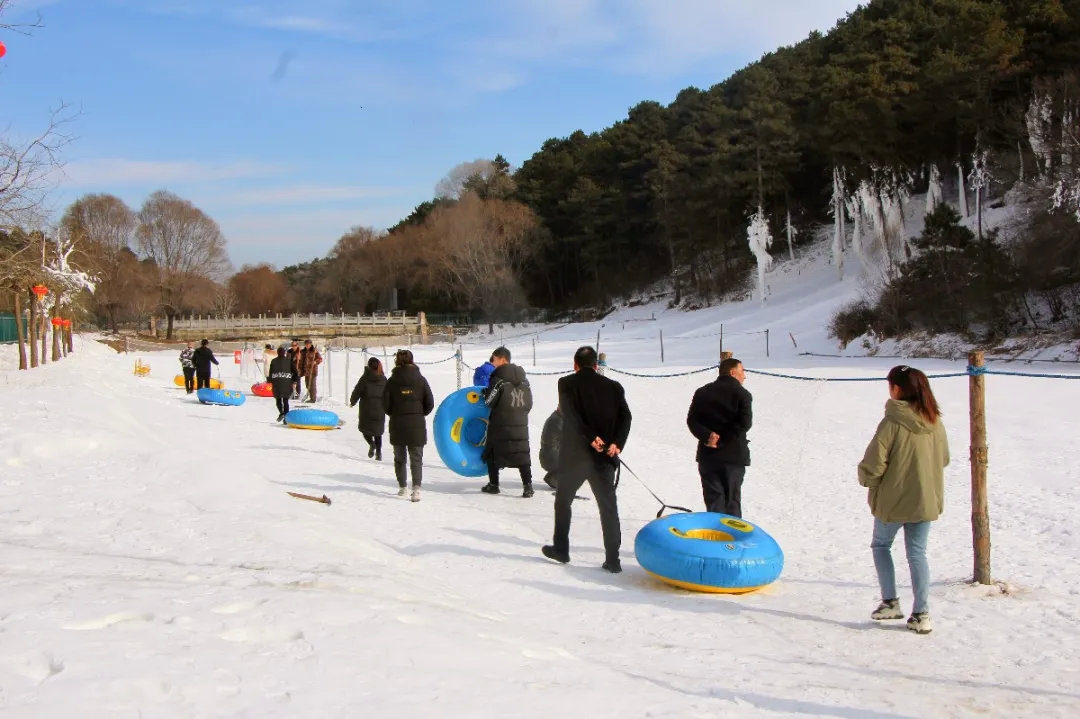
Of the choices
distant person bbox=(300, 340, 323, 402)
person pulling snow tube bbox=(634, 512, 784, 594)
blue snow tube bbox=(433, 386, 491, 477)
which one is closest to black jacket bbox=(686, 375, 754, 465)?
person pulling snow tube bbox=(634, 512, 784, 594)

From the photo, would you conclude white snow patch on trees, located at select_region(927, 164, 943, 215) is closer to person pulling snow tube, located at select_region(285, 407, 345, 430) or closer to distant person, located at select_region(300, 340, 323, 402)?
distant person, located at select_region(300, 340, 323, 402)

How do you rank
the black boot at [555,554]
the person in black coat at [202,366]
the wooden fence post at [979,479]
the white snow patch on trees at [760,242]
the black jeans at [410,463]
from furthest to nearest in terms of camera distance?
the white snow patch on trees at [760,242] < the person in black coat at [202,366] < the black jeans at [410,463] < the black boot at [555,554] < the wooden fence post at [979,479]

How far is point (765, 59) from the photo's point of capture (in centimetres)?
5969

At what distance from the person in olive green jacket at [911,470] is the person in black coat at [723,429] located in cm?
158

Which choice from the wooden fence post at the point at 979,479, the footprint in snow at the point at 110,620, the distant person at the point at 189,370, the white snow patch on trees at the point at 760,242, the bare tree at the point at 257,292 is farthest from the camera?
the bare tree at the point at 257,292

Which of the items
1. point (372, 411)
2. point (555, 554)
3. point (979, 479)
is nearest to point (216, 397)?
point (372, 411)

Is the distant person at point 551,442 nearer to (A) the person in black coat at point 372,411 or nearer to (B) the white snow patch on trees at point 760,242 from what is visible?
(A) the person in black coat at point 372,411

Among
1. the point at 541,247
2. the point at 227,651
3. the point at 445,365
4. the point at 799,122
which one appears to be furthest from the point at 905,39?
the point at 227,651

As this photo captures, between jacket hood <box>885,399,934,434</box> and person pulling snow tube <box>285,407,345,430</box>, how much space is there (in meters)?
11.8

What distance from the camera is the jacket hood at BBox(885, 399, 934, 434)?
5.12 meters

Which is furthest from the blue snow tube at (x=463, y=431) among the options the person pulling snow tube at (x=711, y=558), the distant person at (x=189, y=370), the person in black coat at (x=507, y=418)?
the distant person at (x=189, y=370)

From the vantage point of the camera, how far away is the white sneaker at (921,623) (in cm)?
516

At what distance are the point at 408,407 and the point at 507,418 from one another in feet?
3.82

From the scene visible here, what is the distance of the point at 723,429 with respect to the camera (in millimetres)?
6812
